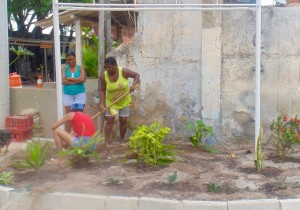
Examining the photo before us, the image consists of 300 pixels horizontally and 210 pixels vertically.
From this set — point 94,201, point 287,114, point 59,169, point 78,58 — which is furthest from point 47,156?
point 78,58

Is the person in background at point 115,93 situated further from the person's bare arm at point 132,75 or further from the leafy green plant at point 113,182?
the leafy green plant at point 113,182

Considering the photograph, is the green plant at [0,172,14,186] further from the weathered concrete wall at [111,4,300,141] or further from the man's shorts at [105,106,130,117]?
the weathered concrete wall at [111,4,300,141]

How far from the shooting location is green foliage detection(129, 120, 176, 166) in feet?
19.9

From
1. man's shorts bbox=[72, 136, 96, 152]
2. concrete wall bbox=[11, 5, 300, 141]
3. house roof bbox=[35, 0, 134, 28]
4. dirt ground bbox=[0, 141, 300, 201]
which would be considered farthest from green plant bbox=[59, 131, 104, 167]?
house roof bbox=[35, 0, 134, 28]

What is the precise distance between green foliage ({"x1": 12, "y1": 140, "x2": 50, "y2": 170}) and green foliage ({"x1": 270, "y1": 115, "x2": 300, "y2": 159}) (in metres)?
3.18

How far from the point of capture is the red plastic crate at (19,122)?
7.93 m

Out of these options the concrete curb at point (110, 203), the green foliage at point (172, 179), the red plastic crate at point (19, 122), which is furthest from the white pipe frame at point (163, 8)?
the red plastic crate at point (19, 122)

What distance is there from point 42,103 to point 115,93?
1.57 m

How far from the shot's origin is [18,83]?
10.6 meters

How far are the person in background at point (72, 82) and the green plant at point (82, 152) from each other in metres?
1.62

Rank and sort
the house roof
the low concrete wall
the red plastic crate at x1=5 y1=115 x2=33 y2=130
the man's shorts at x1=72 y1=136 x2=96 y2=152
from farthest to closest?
1. the house roof
2. the low concrete wall
3. the red plastic crate at x1=5 y1=115 x2=33 y2=130
4. the man's shorts at x1=72 y1=136 x2=96 y2=152

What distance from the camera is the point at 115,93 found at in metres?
7.47

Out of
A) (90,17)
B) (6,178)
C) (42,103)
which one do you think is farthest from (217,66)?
(90,17)

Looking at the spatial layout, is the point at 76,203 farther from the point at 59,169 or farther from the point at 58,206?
the point at 59,169
